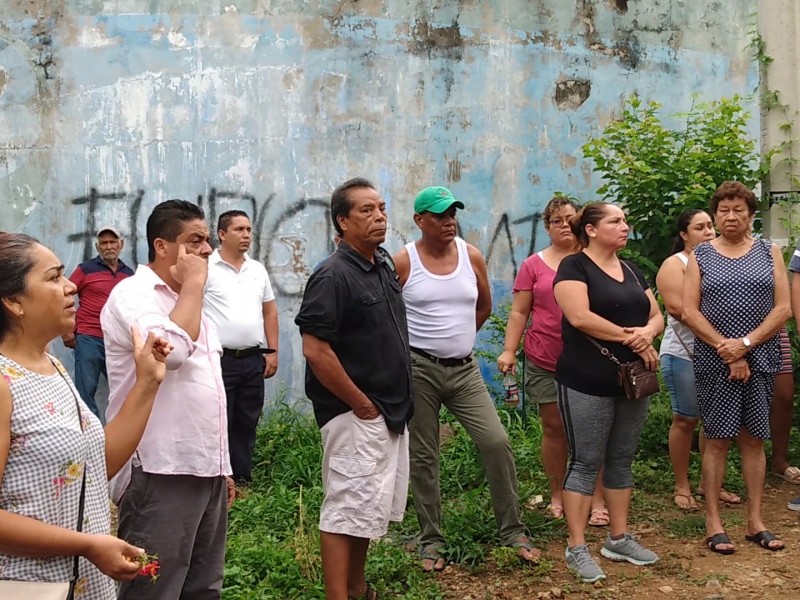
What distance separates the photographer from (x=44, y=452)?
240cm

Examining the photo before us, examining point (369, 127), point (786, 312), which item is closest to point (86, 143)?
point (369, 127)

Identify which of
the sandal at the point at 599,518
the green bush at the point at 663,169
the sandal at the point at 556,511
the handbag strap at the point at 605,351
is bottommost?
the sandal at the point at 599,518

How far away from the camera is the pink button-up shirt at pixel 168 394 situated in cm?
315

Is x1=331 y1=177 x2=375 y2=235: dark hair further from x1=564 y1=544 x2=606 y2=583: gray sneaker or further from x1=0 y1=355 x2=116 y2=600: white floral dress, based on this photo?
x1=564 y1=544 x2=606 y2=583: gray sneaker

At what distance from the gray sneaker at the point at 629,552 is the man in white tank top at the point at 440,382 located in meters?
0.39

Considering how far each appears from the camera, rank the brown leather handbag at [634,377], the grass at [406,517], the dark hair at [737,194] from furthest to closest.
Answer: the dark hair at [737,194]
the grass at [406,517]
the brown leather handbag at [634,377]

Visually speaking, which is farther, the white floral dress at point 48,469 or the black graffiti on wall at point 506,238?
the black graffiti on wall at point 506,238

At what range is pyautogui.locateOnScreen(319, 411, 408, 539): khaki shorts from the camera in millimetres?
4016

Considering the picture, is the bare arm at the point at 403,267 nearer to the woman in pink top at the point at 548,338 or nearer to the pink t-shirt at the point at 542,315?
the woman in pink top at the point at 548,338

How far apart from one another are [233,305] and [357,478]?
9.12 feet

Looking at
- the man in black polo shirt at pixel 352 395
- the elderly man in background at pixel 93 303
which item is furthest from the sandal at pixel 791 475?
the elderly man in background at pixel 93 303

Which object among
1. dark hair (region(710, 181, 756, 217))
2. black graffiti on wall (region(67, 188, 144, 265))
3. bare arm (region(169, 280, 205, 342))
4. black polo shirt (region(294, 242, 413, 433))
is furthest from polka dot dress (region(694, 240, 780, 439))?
black graffiti on wall (region(67, 188, 144, 265))

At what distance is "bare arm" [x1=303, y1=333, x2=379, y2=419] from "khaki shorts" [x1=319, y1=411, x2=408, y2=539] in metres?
0.07

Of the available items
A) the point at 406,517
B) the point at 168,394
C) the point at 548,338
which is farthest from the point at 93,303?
the point at 168,394
